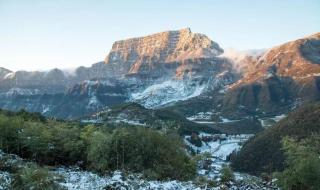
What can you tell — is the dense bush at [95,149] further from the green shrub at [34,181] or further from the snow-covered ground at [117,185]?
the green shrub at [34,181]

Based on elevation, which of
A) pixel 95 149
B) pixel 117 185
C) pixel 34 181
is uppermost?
pixel 34 181

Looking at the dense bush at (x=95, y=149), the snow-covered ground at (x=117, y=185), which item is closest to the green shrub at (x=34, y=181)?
the snow-covered ground at (x=117, y=185)

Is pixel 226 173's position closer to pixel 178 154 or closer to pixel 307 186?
pixel 307 186

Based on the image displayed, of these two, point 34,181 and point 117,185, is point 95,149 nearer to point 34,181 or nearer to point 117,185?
point 117,185

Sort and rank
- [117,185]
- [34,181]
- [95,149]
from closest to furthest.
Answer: [34,181]
[117,185]
[95,149]

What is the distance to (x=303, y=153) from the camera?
48031 mm

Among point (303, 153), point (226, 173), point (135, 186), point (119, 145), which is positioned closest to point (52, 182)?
point (135, 186)

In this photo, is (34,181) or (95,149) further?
(95,149)

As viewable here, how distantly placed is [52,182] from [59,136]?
3500 centimetres

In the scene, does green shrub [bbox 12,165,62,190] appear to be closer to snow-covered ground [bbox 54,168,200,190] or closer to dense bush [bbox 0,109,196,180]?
snow-covered ground [bbox 54,168,200,190]

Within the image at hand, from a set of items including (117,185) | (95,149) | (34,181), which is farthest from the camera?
(95,149)

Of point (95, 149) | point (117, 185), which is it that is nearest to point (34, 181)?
point (117, 185)

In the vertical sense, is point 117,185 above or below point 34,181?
below

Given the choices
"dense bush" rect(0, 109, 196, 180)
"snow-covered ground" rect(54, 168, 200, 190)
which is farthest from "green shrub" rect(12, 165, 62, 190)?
"dense bush" rect(0, 109, 196, 180)
